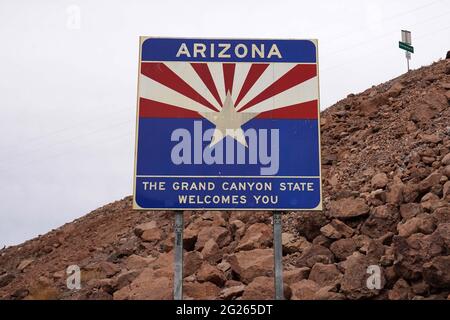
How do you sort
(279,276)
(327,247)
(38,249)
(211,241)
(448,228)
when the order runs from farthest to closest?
(38,249) < (211,241) < (327,247) < (448,228) < (279,276)

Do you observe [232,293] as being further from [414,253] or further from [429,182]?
[429,182]

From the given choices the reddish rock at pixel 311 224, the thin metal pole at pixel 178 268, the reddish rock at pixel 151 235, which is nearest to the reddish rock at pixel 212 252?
the reddish rock at pixel 311 224

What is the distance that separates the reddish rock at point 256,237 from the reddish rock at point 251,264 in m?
0.94

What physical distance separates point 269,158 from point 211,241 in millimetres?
7119

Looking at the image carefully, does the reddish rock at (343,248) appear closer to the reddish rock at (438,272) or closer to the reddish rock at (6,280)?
the reddish rock at (438,272)

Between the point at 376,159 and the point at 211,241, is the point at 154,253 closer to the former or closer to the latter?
the point at 211,241

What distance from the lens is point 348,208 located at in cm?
1175

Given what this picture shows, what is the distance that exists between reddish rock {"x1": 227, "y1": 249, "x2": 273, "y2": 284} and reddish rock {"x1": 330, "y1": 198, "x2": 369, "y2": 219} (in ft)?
7.18

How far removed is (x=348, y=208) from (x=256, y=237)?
2286mm

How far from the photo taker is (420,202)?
1105 cm

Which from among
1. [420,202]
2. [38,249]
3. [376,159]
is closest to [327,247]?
[420,202]

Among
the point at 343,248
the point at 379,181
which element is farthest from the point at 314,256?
the point at 379,181

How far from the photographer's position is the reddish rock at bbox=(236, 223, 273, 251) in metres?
11.7
